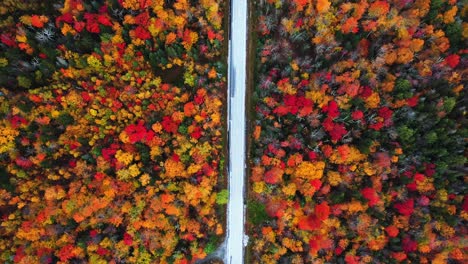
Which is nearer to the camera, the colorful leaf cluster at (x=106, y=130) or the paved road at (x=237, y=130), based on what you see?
the colorful leaf cluster at (x=106, y=130)

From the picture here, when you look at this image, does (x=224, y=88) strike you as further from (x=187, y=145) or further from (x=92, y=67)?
(x=92, y=67)

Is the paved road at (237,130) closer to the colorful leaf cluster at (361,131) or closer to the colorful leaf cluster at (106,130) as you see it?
the colorful leaf cluster at (361,131)

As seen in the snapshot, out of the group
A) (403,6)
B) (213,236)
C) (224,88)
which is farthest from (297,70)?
(213,236)

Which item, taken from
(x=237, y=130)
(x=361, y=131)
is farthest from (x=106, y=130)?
(x=361, y=131)

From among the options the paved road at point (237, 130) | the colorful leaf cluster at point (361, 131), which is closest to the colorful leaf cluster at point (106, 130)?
the paved road at point (237, 130)

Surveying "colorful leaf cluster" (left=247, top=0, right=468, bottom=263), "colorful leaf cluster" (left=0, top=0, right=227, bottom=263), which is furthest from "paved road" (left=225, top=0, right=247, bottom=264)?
"colorful leaf cluster" (left=0, top=0, right=227, bottom=263)

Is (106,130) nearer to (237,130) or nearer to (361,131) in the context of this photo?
(237,130)
